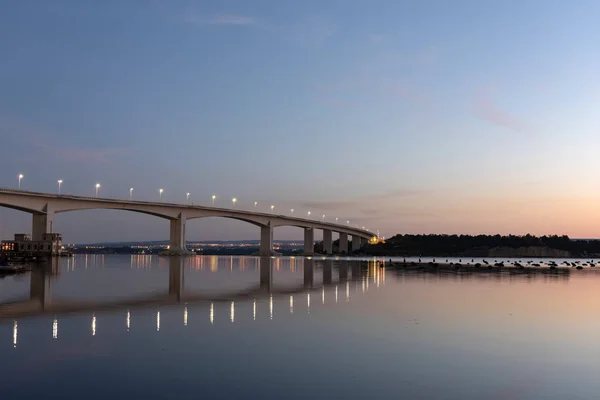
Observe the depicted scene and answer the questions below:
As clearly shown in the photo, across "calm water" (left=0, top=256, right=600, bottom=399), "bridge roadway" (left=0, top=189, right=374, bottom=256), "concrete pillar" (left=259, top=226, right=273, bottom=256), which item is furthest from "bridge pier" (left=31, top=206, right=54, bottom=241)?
"calm water" (left=0, top=256, right=600, bottom=399)

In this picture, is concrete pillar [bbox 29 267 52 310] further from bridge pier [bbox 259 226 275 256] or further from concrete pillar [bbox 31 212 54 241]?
bridge pier [bbox 259 226 275 256]

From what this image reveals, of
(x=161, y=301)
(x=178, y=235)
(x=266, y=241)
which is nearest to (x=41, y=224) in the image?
(x=178, y=235)

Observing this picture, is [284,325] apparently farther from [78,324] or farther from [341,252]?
[341,252]

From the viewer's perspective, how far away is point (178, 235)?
136 m

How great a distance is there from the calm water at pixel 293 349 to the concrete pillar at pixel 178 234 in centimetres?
10504

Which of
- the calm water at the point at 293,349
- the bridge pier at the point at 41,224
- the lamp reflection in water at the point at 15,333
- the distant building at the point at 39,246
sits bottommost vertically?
the calm water at the point at 293,349

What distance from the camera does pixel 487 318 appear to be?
24.3m

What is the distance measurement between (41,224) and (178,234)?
1498 inches

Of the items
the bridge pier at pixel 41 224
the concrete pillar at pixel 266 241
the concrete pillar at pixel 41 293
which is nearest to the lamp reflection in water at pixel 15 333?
the concrete pillar at pixel 41 293

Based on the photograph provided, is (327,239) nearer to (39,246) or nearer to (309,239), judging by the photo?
(309,239)

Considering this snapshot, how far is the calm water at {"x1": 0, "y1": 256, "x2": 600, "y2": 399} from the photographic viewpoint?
40.6 ft

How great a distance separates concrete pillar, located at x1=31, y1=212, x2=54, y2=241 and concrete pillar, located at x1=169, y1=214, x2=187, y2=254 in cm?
3531

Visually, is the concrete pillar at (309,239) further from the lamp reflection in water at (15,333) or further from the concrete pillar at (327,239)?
the lamp reflection in water at (15,333)

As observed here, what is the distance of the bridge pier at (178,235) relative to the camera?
13462 cm
